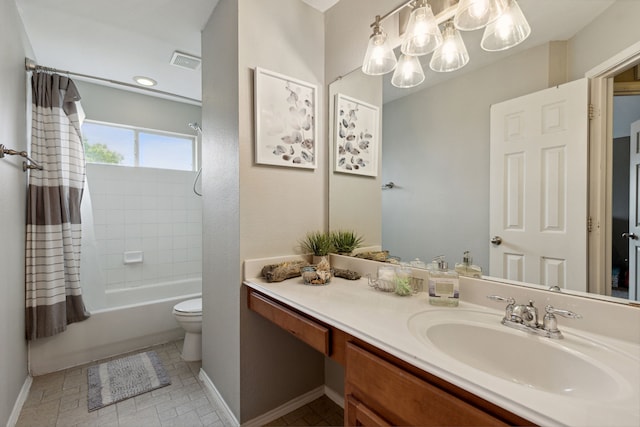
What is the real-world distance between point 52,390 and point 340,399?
187 cm

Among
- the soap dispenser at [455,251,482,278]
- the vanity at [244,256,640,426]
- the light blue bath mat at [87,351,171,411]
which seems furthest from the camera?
the light blue bath mat at [87,351,171,411]

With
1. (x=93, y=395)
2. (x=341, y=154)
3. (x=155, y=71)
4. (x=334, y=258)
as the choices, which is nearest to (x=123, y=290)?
(x=93, y=395)

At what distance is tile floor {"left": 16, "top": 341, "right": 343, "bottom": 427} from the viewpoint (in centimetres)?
161

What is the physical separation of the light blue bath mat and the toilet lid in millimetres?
417

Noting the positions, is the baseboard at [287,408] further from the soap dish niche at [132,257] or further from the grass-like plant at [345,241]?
the soap dish niche at [132,257]

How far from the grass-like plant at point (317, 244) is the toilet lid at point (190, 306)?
109cm

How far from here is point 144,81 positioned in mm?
2713

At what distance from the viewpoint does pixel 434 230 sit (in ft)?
4.45

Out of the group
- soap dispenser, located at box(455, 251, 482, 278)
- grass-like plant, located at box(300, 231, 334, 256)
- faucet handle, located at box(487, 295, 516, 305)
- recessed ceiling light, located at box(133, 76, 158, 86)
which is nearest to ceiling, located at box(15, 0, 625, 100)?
recessed ceiling light, located at box(133, 76, 158, 86)

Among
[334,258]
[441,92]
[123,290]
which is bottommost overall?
[123,290]

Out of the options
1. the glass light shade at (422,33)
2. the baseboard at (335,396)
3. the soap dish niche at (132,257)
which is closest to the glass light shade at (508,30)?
the glass light shade at (422,33)

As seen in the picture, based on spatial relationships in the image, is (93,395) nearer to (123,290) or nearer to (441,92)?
(123,290)

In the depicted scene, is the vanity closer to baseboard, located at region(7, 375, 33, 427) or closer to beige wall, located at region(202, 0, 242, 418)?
beige wall, located at region(202, 0, 242, 418)

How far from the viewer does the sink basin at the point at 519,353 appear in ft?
2.29
